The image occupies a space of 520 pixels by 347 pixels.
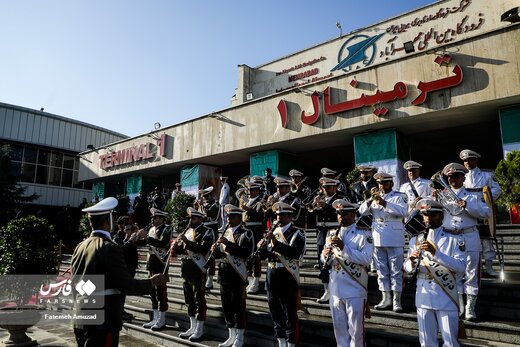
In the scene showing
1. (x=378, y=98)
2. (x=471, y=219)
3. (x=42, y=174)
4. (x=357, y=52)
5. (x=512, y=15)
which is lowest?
(x=471, y=219)

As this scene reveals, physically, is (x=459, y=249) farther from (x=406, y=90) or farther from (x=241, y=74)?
(x=241, y=74)

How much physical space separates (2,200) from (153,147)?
7860 mm

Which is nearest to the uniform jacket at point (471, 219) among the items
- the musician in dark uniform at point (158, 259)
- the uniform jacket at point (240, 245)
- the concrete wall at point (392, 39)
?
the uniform jacket at point (240, 245)

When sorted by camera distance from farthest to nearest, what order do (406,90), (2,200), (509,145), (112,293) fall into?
(2,200) → (406,90) → (509,145) → (112,293)

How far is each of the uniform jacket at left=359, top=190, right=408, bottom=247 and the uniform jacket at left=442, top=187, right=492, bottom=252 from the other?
75cm

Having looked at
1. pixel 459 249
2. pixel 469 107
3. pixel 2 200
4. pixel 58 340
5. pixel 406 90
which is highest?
pixel 406 90

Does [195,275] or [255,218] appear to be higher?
[255,218]

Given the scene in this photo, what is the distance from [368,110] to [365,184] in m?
6.46

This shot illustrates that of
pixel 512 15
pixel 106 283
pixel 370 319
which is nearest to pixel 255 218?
pixel 370 319

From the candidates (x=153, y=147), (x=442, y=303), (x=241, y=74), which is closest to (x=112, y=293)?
(x=442, y=303)

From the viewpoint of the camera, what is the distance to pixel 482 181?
623 cm

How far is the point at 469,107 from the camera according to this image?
11.3 meters

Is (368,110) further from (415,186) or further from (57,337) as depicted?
(57,337)

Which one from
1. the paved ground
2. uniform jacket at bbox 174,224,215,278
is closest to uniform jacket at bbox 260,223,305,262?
uniform jacket at bbox 174,224,215,278
